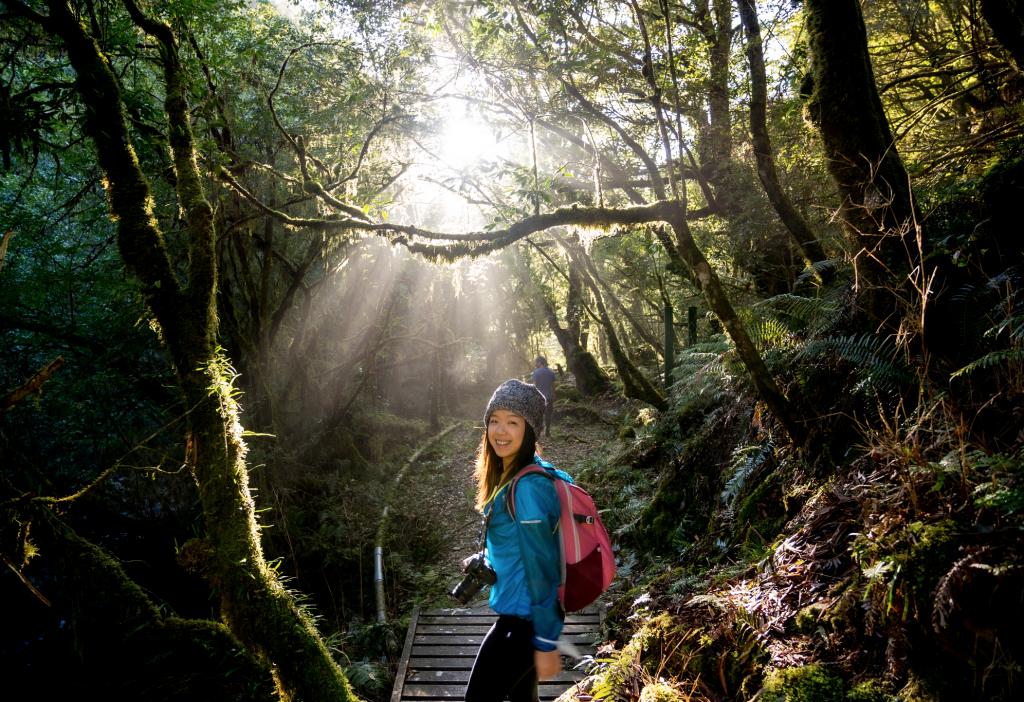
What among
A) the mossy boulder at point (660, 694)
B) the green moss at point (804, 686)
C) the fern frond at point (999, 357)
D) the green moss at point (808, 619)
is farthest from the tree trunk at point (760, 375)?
the mossy boulder at point (660, 694)

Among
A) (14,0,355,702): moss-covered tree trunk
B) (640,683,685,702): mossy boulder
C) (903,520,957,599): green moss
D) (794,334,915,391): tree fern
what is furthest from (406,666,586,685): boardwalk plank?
(794,334,915,391): tree fern

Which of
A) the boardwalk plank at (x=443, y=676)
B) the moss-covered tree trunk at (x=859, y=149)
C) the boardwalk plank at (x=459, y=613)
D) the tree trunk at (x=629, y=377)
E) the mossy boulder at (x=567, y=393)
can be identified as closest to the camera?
the moss-covered tree trunk at (x=859, y=149)

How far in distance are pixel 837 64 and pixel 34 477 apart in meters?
8.96

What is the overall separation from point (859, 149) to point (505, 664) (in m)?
4.74

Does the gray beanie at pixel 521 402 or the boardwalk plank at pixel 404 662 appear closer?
the gray beanie at pixel 521 402

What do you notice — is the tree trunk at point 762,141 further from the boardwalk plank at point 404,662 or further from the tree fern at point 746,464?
the boardwalk plank at point 404,662

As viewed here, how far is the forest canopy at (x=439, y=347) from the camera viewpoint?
324 cm

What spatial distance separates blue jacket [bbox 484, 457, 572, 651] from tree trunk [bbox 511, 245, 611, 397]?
16365 mm

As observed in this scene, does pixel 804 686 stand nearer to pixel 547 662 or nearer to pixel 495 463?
pixel 547 662

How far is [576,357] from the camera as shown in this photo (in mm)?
19797

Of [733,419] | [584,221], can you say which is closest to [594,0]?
[584,221]

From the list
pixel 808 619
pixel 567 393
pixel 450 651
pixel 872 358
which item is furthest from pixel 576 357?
pixel 808 619

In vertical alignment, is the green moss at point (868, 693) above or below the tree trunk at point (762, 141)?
below

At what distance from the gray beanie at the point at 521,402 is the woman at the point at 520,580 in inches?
0.7
